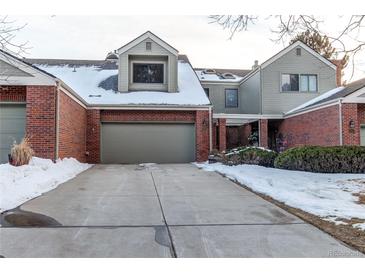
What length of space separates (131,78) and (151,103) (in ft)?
8.35

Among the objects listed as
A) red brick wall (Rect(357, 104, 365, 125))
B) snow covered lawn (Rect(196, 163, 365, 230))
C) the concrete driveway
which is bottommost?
the concrete driveway

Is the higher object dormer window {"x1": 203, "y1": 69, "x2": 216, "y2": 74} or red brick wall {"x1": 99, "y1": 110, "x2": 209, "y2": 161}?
dormer window {"x1": 203, "y1": 69, "x2": 216, "y2": 74}

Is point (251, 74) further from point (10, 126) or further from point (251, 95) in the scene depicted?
point (10, 126)

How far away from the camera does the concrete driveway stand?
3783mm

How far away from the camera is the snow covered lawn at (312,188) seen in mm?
5729

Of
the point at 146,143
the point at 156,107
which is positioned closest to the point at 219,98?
the point at 156,107

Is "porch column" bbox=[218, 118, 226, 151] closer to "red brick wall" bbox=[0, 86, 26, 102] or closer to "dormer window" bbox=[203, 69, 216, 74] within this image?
"dormer window" bbox=[203, 69, 216, 74]

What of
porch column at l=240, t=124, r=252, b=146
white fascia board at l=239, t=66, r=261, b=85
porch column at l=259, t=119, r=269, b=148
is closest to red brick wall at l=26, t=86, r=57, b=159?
porch column at l=259, t=119, r=269, b=148

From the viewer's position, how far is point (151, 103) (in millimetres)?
15359

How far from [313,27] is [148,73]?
11521 millimetres

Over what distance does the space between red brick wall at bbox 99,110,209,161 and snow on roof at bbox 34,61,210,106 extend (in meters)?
0.44

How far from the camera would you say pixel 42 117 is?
10.6m

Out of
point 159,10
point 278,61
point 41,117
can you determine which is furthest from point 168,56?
point 159,10

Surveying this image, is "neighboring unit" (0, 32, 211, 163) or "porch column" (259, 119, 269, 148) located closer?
"neighboring unit" (0, 32, 211, 163)
